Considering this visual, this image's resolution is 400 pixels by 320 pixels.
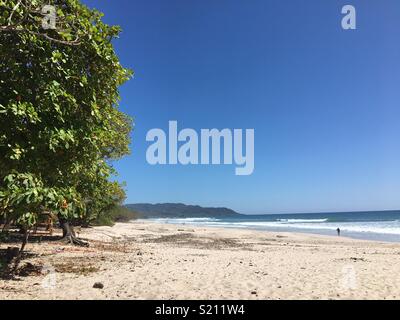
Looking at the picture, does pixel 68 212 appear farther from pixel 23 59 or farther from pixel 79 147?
pixel 23 59

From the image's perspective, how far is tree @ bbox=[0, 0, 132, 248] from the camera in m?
8.84

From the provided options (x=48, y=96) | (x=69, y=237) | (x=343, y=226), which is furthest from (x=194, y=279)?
(x=343, y=226)

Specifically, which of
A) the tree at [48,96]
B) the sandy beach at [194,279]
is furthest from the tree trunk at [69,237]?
the tree at [48,96]

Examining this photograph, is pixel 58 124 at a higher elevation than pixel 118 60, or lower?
lower

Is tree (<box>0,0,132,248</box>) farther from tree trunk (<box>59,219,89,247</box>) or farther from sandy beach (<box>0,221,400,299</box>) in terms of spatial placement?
tree trunk (<box>59,219,89,247</box>)

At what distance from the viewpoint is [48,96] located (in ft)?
30.3

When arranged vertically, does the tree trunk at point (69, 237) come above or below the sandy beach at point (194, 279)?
above

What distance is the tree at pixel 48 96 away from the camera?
29.0ft

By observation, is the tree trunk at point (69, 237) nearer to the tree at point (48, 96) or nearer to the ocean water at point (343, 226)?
the tree at point (48, 96)

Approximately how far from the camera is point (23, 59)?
9859 mm

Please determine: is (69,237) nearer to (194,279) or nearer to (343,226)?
(194,279)

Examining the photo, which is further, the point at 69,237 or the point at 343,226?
→ the point at 343,226
